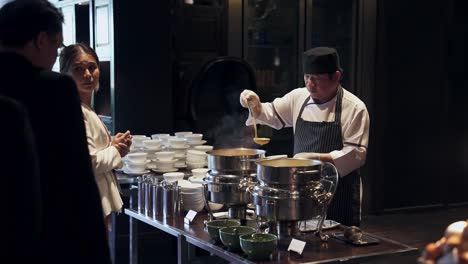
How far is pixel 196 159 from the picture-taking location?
11.7ft

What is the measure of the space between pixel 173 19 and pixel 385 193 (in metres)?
2.75

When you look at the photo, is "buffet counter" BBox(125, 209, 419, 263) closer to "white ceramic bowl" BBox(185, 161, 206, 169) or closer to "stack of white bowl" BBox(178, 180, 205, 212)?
"stack of white bowl" BBox(178, 180, 205, 212)

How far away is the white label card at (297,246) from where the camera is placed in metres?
2.18

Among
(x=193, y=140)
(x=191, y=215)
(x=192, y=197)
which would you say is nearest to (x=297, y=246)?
(x=191, y=215)

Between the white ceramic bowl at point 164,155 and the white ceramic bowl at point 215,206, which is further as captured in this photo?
the white ceramic bowl at point 164,155

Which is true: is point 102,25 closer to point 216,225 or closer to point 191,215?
point 191,215

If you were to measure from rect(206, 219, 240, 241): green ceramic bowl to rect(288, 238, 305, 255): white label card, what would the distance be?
0.31 meters

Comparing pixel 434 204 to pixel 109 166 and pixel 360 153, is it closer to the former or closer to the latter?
pixel 360 153

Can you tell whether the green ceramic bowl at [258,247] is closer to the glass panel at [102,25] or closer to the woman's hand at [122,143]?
the woman's hand at [122,143]

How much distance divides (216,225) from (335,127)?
1.04m

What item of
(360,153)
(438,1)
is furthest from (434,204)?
(360,153)

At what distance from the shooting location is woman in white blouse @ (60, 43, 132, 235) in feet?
8.85

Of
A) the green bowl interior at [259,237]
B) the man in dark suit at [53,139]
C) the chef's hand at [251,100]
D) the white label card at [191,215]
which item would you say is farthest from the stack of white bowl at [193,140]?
the man in dark suit at [53,139]

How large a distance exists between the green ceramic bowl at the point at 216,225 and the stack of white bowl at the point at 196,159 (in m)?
1.05
